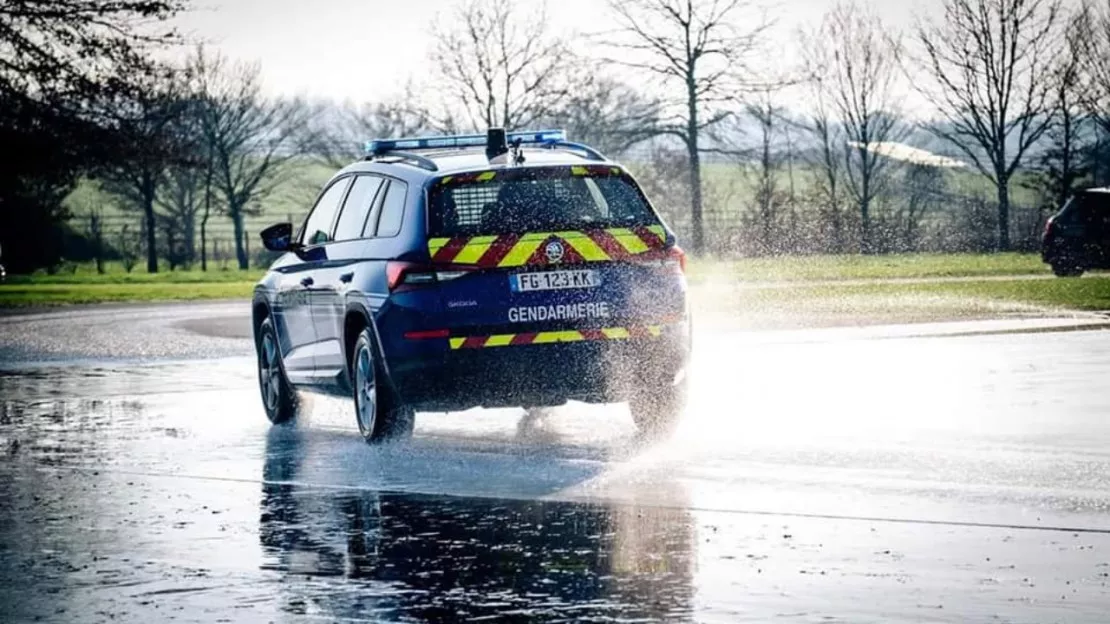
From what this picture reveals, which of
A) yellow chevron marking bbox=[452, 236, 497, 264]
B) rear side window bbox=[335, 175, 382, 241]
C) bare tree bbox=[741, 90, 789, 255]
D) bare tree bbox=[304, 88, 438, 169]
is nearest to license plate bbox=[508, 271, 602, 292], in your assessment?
yellow chevron marking bbox=[452, 236, 497, 264]

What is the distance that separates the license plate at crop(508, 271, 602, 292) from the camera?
40.0ft

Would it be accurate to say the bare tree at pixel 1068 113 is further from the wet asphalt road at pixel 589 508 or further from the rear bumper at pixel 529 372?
the rear bumper at pixel 529 372

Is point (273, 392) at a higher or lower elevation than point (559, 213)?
lower

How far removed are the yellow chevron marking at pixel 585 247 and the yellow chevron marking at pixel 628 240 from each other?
0.49ft

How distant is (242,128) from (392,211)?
83123mm

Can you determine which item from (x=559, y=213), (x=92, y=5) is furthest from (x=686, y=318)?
(x=92, y=5)

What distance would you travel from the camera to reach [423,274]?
1214cm

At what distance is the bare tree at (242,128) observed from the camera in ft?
286

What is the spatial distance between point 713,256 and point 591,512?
166 feet

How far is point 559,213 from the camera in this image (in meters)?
12.5

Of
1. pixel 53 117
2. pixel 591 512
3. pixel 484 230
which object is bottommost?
pixel 591 512

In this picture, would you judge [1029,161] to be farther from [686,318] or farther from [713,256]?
[686,318]

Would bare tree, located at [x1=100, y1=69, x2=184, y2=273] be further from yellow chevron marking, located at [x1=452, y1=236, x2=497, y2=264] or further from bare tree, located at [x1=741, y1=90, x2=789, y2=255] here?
Answer: yellow chevron marking, located at [x1=452, y1=236, x2=497, y2=264]

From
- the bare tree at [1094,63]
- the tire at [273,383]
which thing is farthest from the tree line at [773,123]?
the tire at [273,383]
